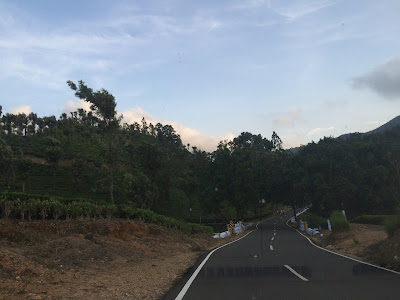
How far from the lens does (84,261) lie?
1116cm

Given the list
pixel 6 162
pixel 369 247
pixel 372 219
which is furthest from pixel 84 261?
pixel 6 162

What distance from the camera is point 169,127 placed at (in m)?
132

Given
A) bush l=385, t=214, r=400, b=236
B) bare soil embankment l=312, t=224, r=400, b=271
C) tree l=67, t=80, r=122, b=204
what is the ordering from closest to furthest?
bare soil embankment l=312, t=224, r=400, b=271, bush l=385, t=214, r=400, b=236, tree l=67, t=80, r=122, b=204

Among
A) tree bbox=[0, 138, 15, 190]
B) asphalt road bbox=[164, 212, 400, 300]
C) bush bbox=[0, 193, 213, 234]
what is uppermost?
tree bbox=[0, 138, 15, 190]

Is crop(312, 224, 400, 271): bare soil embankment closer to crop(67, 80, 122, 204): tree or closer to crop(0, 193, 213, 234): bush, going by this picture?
crop(0, 193, 213, 234): bush

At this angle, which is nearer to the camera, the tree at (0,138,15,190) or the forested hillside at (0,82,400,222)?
the forested hillside at (0,82,400,222)

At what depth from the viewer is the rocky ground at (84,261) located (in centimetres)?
737

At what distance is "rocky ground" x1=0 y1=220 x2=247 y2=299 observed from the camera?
7.37 metres

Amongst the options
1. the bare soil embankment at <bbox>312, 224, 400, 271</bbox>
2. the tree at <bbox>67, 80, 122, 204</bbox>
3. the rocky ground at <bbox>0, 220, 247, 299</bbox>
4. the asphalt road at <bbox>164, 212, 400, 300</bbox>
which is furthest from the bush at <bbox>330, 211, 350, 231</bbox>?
the tree at <bbox>67, 80, 122, 204</bbox>

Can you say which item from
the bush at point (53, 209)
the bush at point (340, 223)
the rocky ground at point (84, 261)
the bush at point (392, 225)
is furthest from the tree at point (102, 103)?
the bush at point (392, 225)

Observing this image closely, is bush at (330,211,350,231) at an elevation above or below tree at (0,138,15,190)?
below

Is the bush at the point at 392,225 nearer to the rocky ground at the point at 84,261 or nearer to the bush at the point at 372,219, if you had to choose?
the rocky ground at the point at 84,261

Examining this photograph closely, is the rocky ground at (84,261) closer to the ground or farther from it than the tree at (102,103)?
closer to the ground

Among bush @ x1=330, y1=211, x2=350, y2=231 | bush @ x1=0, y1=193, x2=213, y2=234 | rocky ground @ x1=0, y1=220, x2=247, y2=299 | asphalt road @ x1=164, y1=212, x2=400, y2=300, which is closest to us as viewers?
asphalt road @ x1=164, y1=212, x2=400, y2=300
